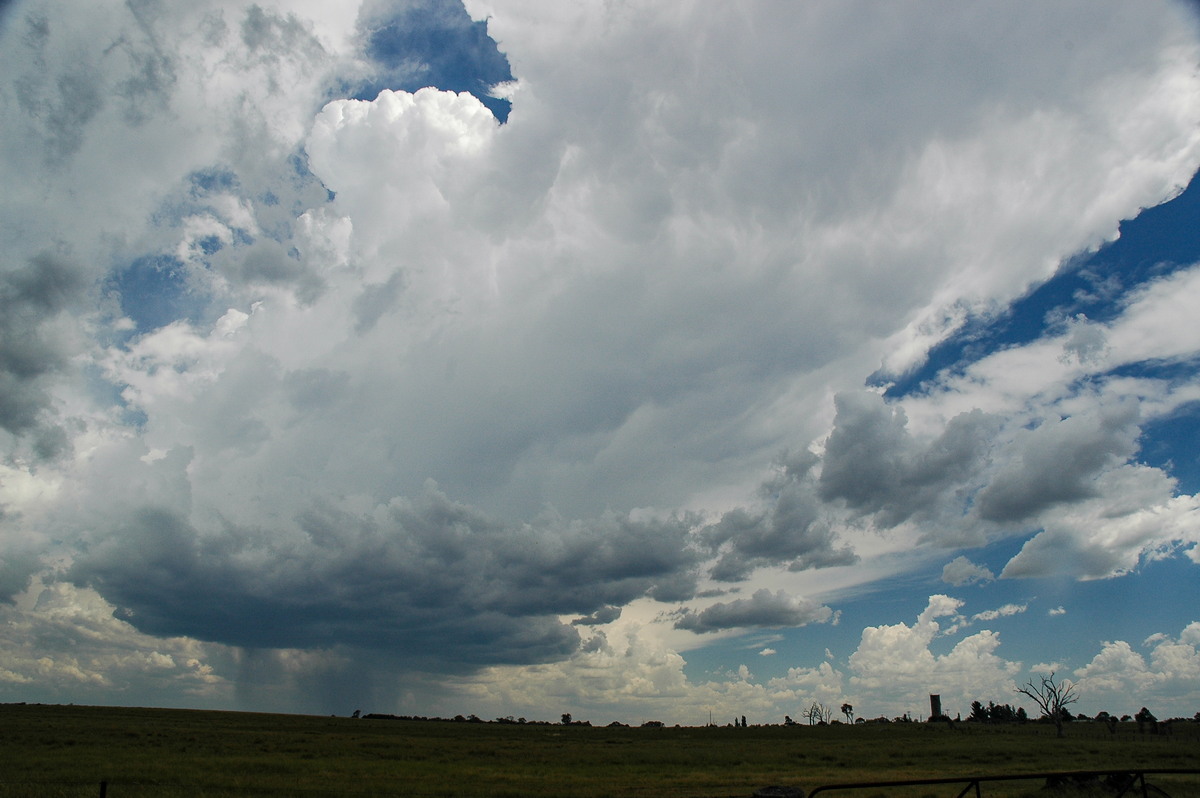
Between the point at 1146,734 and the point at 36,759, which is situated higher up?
the point at 36,759

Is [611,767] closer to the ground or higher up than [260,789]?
closer to the ground

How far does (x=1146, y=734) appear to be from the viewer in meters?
136

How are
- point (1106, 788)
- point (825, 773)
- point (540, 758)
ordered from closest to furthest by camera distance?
point (1106, 788)
point (825, 773)
point (540, 758)

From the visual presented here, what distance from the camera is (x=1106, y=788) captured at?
26.5m

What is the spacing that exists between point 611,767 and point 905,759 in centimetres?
A: 3268

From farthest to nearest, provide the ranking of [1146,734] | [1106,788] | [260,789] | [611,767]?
[1146,734]
[611,767]
[260,789]
[1106,788]

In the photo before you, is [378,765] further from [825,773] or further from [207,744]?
[825,773]

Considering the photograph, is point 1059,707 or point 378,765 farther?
point 1059,707

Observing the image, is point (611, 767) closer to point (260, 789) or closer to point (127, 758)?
point (260, 789)

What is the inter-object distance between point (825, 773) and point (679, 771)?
12522 millimetres

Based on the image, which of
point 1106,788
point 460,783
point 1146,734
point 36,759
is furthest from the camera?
point 1146,734

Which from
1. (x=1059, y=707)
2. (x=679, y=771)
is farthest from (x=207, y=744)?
(x=1059, y=707)

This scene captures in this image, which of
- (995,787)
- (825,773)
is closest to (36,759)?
(825,773)

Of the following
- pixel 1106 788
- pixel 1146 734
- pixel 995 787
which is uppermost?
pixel 1106 788
